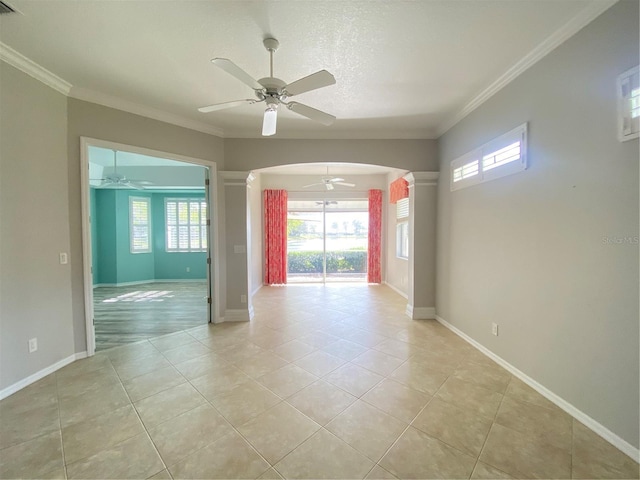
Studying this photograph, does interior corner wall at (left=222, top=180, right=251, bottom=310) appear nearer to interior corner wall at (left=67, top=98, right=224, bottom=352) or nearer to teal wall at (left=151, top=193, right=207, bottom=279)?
interior corner wall at (left=67, top=98, right=224, bottom=352)

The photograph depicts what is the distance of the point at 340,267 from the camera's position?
7094 mm

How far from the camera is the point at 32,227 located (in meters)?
2.35

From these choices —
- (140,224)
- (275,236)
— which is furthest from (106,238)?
(275,236)

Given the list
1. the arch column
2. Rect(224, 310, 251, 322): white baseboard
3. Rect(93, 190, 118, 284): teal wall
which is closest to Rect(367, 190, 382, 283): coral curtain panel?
the arch column

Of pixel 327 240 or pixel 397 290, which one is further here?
pixel 327 240

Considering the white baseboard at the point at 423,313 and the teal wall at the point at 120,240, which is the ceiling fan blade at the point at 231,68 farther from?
the teal wall at the point at 120,240

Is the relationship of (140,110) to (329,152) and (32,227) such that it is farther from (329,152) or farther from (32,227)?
(329,152)

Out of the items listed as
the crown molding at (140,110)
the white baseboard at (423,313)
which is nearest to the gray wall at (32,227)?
the crown molding at (140,110)

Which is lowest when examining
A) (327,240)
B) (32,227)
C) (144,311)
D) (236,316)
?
(144,311)

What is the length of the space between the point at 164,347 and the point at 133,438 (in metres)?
1.53

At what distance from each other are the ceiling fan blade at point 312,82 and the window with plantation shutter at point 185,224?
21.0ft

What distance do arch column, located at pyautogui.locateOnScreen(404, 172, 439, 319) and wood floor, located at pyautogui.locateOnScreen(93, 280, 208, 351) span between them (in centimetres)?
333

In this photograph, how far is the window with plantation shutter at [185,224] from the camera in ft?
24.4

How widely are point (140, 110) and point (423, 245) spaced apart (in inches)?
165
